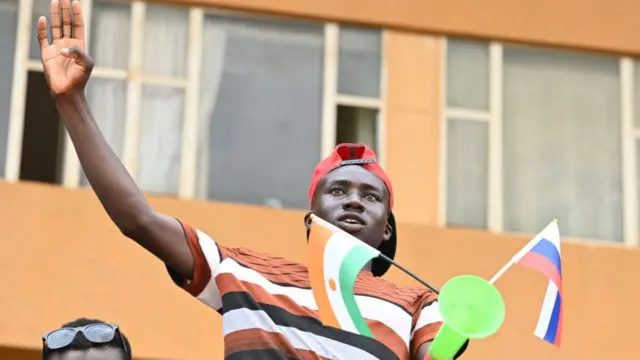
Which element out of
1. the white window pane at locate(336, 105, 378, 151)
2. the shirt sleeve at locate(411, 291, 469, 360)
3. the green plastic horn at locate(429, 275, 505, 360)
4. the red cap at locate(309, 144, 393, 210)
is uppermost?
the white window pane at locate(336, 105, 378, 151)

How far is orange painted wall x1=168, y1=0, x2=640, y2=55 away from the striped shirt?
7027 mm

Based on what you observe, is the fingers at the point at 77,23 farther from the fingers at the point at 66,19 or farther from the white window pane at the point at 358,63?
the white window pane at the point at 358,63

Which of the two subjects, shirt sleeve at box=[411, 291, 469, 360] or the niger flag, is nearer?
the niger flag

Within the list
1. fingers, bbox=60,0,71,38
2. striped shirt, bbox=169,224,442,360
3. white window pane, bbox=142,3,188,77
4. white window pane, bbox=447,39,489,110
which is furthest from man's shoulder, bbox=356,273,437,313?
white window pane, bbox=447,39,489,110

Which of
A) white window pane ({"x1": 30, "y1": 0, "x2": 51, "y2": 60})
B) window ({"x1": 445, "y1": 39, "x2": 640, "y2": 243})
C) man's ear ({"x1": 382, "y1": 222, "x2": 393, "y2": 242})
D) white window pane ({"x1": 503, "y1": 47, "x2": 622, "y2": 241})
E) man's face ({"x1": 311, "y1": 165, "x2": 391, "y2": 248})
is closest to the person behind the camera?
man's face ({"x1": 311, "y1": 165, "x2": 391, "y2": 248})

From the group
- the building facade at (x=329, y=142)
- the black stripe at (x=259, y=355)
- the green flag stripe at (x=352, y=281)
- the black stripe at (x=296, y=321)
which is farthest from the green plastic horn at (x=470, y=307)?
the building facade at (x=329, y=142)

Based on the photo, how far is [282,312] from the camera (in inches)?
187

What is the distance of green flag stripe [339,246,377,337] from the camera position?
4531 millimetres

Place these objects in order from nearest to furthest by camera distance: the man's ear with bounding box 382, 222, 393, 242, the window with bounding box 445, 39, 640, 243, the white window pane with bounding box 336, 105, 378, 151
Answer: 1. the man's ear with bounding box 382, 222, 393, 242
2. the white window pane with bounding box 336, 105, 378, 151
3. the window with bounding box 445, 39, 640, 243

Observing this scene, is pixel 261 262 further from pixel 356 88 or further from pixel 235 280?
pixel 356 88

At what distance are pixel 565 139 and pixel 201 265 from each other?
7.91m

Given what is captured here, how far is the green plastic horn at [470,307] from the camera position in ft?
14.3

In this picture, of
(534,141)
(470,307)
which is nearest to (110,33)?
(534,141)

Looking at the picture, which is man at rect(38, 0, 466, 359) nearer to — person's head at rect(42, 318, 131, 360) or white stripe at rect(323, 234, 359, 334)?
white stripe at rect(323, 234, 359, 334)
